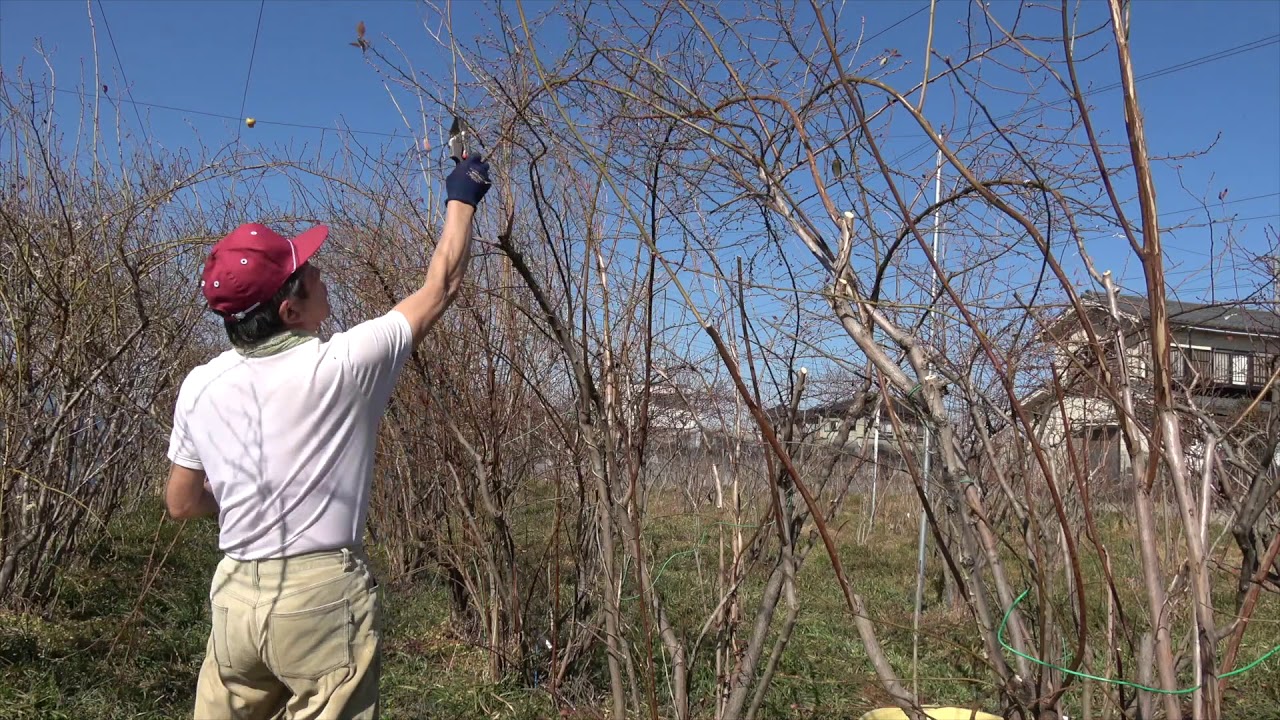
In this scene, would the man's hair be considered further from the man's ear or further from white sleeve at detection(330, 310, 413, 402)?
white sleeve at detection(330, 310, 413, 402)

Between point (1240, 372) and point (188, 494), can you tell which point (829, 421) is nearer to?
point (188, 494)

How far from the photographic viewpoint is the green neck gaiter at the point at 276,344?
5.83 ft

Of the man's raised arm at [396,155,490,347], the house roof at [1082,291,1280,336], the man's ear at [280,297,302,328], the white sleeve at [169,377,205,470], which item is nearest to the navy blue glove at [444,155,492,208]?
the man's raised arm at [396,155,490,347]

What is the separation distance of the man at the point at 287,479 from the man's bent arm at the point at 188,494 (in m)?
0.06

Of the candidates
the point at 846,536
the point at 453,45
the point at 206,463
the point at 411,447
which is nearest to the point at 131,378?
the point at 411,447

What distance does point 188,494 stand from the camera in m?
1.93

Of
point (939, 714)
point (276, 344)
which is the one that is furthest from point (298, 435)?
point (939, 714)

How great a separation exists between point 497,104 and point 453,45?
22 centimetres

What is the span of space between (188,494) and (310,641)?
0.46m

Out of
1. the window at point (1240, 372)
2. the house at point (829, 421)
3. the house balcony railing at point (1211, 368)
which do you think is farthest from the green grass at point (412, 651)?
the window at point (1240, 372)

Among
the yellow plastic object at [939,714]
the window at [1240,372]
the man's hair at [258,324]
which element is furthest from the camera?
the window at [1240,372]

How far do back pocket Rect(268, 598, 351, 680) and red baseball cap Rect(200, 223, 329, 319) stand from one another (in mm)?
579

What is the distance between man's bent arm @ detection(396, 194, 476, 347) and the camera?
6.08ft

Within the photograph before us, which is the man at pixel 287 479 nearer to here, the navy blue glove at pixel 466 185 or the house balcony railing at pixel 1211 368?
the navy blue glove at pixel 466 185
